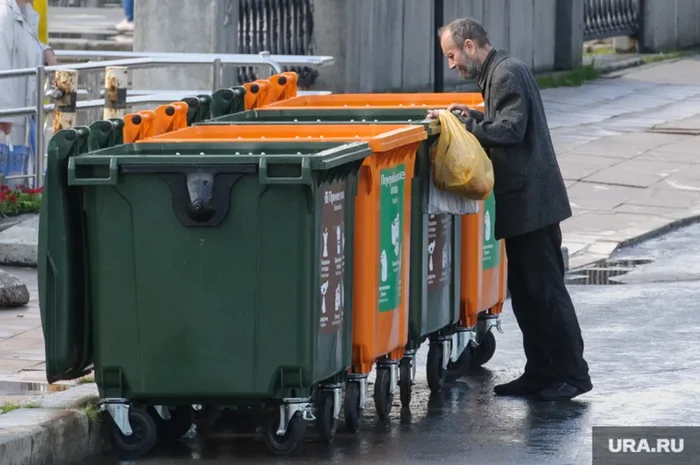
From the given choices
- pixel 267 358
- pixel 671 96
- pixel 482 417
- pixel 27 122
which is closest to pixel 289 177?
pixel 267 358

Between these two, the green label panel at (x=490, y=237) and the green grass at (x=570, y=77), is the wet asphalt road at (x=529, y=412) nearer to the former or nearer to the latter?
the green label panel at (x=490, y=237)

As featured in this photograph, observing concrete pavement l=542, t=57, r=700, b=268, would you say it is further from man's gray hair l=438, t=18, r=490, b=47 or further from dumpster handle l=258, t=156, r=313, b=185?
dumpster handle l=258, t=156, r=313, b=185

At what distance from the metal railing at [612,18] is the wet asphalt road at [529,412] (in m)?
16.2

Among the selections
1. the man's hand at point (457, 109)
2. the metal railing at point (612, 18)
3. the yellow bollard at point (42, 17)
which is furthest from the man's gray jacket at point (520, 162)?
the metal railing at point (612, 18)

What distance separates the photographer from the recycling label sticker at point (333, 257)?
23.2 ft

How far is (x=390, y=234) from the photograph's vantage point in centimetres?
769

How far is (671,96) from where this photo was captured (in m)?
22.9

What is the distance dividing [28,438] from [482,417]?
2196 mm

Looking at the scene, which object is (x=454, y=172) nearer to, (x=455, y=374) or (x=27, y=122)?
(x=455, y=374)

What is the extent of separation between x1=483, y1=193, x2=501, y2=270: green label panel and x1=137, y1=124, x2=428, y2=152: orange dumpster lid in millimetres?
1059

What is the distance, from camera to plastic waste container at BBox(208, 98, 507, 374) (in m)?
8.84

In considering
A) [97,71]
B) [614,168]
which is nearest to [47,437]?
[97,71]

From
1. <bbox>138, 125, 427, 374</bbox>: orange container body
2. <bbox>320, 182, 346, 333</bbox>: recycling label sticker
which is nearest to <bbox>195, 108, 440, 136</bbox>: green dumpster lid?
<bbox>138, 125, 427, 374</bbox>: orange container body

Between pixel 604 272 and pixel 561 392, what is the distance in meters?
4.41
